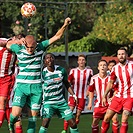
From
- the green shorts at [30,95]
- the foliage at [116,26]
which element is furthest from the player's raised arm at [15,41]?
the foliage at [116,26]

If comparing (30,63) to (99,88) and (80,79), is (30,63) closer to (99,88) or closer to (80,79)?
(99,88)

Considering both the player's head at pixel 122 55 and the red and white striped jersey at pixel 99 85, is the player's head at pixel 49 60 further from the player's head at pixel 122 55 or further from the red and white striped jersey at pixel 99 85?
the red and white striped jersey at pixel 99 85


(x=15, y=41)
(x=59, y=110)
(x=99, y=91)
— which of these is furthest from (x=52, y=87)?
(x=99, y=91)

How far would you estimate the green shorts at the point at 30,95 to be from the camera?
Answer: 43.0 feet

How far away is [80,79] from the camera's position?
19.3m

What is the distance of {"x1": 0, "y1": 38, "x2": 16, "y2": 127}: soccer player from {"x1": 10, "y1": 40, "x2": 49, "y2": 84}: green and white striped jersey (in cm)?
105

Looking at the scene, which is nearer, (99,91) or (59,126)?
(99,91)

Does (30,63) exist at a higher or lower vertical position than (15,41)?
lower

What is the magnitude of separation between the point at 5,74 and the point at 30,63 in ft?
4.60

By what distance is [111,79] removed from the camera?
15.1 m

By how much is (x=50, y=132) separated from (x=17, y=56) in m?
4.55

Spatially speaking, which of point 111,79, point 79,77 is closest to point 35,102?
point 111,79

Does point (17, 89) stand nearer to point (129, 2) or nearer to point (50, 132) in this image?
point (50, 132)

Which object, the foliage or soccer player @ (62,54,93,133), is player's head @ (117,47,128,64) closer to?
soccer player @ (62,54,93,133)
